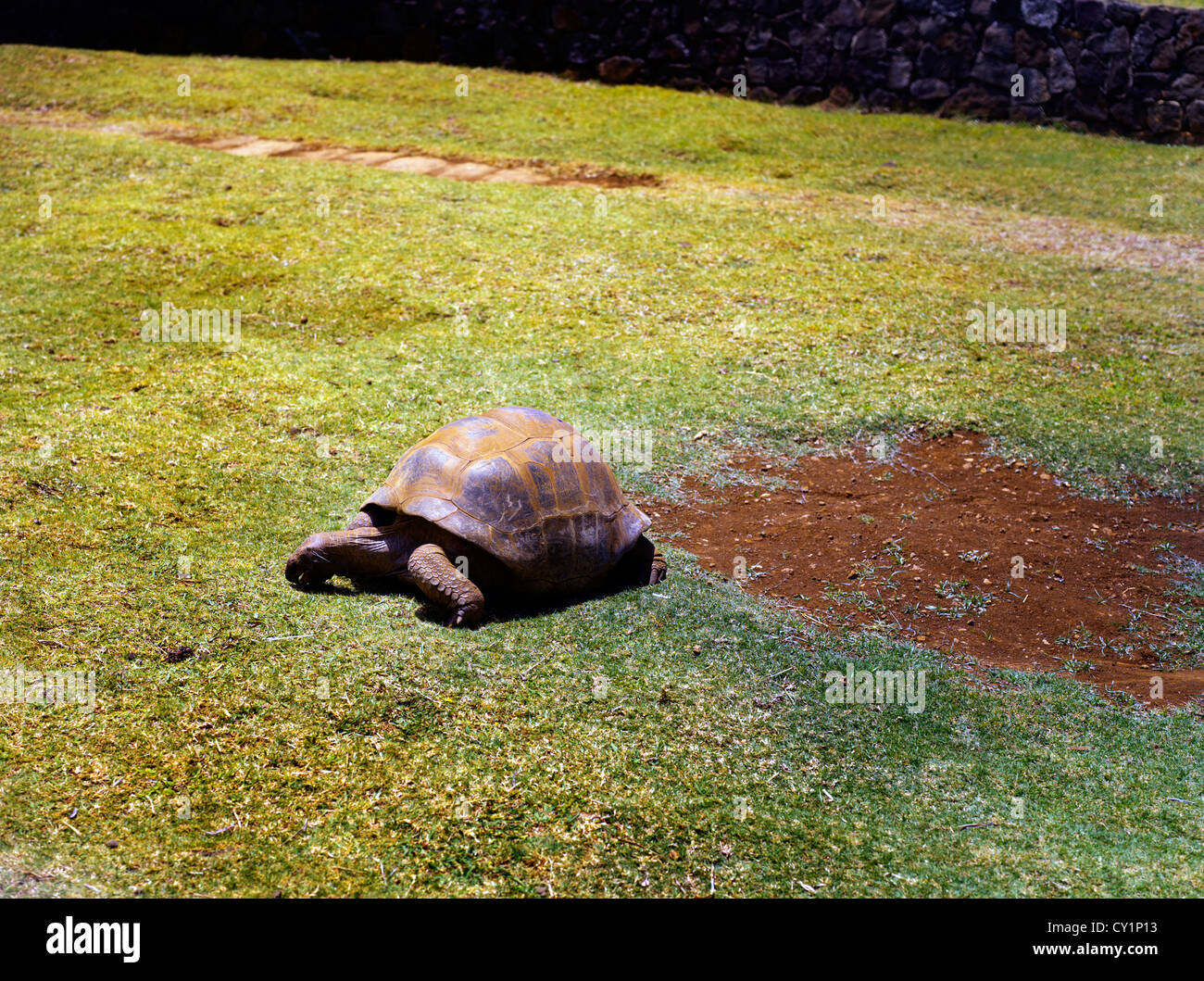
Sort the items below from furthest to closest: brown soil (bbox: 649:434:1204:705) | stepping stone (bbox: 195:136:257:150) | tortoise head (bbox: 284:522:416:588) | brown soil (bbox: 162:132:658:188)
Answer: stepping stone (bbox: 195:136:257:150), brown soil (bbox: 162:132:658:188), brown soil (bbox: 649:434:1204:705), tortoise head (bbox: 284:522:416:588)

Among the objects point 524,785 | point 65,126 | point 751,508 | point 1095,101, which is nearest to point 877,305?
point 751,508

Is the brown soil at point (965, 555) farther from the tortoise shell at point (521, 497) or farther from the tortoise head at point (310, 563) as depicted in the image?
the tortoise head at point (310, 563)

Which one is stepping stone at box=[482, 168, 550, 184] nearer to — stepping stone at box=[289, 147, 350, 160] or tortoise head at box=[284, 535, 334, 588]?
stepping stone at box=[289, 147, 350, 160]

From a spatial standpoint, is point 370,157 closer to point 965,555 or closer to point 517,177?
point 517,177

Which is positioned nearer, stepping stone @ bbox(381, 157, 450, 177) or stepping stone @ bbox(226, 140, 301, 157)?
stepping stone @ bbox(381, 157, 450, 177)

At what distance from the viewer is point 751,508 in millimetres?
8273

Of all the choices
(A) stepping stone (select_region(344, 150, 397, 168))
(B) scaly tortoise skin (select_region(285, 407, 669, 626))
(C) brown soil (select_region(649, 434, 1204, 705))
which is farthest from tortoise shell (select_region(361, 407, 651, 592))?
(A) stepping stone (select_region(344, 150, 397, 168))

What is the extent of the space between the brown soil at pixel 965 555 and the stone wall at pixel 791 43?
12.8 meters

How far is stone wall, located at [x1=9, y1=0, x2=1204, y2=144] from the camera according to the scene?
19047 mm

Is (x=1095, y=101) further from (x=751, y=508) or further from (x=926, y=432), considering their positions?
(x=751, y=508)

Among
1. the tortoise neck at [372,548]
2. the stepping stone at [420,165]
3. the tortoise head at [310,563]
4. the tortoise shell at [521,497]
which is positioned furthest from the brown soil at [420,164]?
the tortoise head at [310,563]

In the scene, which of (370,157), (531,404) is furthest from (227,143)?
(531,404)

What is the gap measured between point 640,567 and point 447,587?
152cm

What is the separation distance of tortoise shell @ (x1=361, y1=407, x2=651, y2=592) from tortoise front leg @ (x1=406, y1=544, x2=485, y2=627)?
0.21 metres
